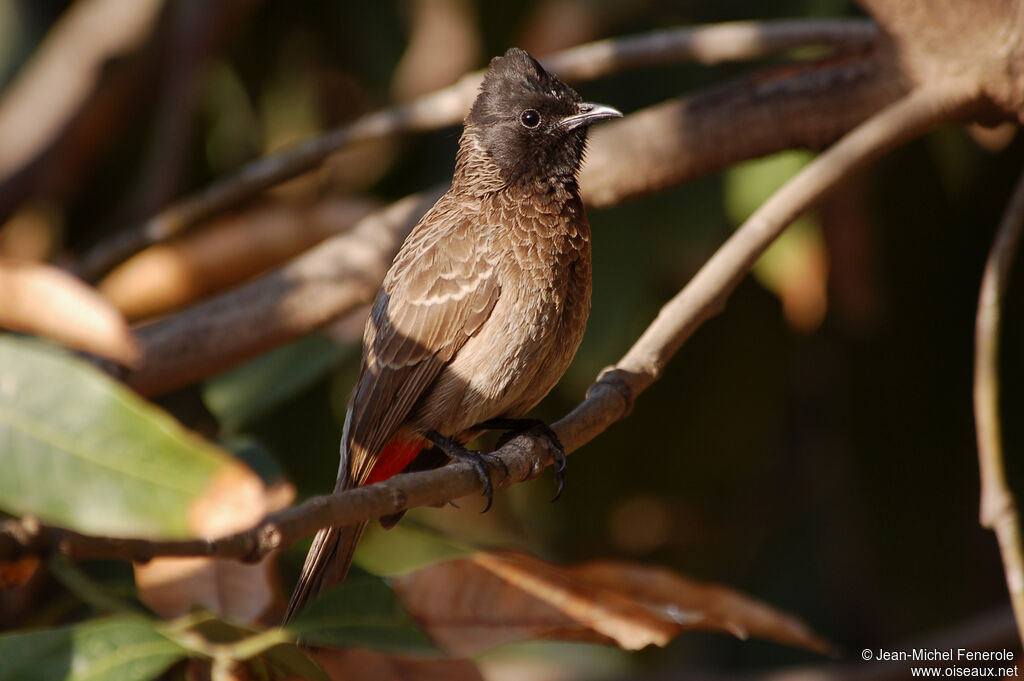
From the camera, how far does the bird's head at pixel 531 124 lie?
2971mm

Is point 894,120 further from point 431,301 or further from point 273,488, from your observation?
point 273,488

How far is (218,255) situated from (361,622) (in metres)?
2.77

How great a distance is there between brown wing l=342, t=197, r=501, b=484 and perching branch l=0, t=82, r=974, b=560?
35 centimetres

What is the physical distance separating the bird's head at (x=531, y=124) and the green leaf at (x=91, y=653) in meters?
1.62

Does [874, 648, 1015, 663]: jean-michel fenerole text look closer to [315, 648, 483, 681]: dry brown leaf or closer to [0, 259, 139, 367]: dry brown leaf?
[315, 648, 483, 681]: dry brown leaf

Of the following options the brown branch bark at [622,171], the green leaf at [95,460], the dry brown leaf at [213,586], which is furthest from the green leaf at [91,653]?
the brown branch bark at [622,171]

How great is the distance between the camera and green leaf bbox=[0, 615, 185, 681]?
1676mm

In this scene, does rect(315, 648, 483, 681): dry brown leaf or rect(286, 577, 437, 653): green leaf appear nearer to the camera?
rect(286, 577, 437, 653): green leaf

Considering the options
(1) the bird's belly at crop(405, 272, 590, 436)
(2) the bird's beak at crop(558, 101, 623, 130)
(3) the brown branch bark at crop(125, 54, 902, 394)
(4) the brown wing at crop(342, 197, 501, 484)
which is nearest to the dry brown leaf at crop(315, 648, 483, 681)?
(4) the brown wing at crop(342, 197, 501, 484)

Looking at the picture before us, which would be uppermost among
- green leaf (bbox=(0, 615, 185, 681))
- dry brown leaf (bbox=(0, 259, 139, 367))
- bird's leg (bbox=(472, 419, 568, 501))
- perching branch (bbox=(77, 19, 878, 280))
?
perching branch (bbox=(77, 19, 878, 280))

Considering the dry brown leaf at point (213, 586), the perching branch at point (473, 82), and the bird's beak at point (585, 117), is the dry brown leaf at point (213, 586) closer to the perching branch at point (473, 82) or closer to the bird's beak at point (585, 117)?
the bird's beak at point (585, 117)

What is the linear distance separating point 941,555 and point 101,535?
3.82 m

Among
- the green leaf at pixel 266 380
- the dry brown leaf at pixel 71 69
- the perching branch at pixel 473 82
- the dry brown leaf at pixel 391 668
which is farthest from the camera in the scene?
the dry brown leaf at pixel 71 69

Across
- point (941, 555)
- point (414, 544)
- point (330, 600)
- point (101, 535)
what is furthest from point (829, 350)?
point (101, 535)
